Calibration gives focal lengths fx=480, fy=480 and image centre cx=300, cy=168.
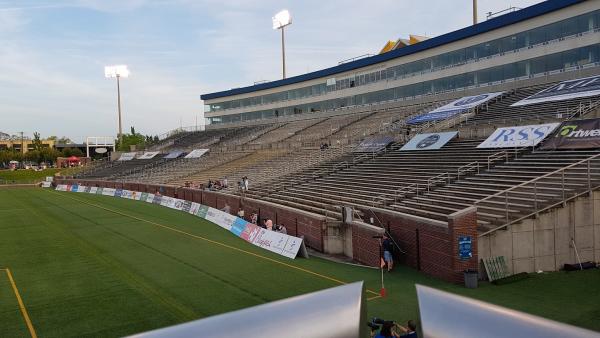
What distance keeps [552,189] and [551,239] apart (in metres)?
1.89

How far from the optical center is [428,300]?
5508 millimetres

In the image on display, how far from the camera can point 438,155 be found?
27312 millimetres

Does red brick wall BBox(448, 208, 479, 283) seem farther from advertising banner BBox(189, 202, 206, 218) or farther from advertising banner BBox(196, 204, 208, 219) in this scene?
advertising banner BBox(189, 202, 206, 218)

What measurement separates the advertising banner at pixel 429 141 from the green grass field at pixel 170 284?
13.3 meters

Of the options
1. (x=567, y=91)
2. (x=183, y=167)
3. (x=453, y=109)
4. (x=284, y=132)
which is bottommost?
(x=183, y=167)

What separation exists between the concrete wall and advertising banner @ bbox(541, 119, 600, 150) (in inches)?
181

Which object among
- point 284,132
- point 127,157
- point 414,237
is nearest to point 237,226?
point 414,237

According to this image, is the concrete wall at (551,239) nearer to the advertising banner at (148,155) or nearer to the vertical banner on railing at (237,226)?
the vertical banner on railing at (237,226)

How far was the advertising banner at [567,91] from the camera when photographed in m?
27.6

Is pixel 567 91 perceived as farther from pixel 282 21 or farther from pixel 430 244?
pixel 282 21

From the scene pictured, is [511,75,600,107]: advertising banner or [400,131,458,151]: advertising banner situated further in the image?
[400,131,458,151]: advertising banner

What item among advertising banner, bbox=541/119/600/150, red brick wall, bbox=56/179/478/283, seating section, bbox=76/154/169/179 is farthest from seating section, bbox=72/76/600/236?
seating section, bbox=76/154/169/179

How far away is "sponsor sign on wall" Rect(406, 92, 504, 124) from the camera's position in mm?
35406

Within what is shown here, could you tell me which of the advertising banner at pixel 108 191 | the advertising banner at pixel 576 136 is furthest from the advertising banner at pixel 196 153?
the advertising banner at pixel 576 136
